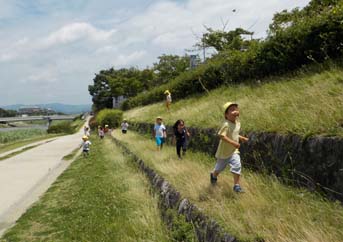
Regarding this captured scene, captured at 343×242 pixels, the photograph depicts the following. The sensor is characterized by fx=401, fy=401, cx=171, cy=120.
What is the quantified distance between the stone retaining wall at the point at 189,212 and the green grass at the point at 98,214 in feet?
0.91

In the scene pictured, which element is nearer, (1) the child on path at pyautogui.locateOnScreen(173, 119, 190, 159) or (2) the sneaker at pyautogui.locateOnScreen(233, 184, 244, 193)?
(2) the sneaker at pyautogui.locateOnScreen(233, 184, 244, 193)

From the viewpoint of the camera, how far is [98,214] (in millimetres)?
8914

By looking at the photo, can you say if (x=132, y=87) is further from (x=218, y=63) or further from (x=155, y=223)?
(x=155, y=223)

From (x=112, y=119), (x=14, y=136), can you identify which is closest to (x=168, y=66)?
(x=112, y=119)

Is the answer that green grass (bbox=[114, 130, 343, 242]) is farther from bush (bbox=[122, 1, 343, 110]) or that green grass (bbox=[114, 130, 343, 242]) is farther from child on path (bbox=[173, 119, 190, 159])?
bush (bbox=[122, 1, 343, 110])

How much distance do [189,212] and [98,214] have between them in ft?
11.6

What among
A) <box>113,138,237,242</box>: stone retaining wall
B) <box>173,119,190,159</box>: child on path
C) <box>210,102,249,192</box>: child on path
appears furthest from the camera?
<box>173,119,190,159</box>: child on path

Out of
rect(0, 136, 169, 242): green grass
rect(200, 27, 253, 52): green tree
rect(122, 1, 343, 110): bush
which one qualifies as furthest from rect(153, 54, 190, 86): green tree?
rect(0, 136, 169, 242): green grass

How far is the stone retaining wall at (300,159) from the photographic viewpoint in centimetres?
500

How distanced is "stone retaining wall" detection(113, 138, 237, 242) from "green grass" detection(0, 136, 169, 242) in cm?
28

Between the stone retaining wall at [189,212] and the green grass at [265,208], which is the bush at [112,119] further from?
the green grass at [265,208]

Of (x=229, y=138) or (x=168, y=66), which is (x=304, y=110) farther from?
(x=168, y=66)

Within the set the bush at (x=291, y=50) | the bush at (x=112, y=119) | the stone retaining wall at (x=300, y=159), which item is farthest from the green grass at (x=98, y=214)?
the bush at (x=112, y=119)

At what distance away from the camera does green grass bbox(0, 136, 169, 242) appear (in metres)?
7.17
